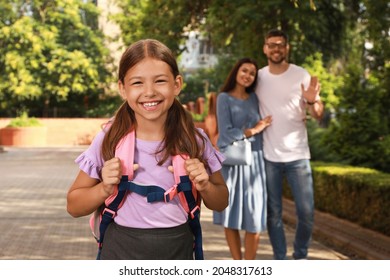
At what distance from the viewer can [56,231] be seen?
30.7ft

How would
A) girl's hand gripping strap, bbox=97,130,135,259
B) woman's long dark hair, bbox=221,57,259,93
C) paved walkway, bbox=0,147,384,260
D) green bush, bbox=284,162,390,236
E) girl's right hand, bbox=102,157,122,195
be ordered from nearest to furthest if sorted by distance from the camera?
girl's right hand, bbox=102,157,122,195 → girl's hand gripping strap, bbox=97,130,135,259 → woman's long dark hair, bbox=221,57,259,93 → paved walkway, bbox=0,147,384,260 → green bush, bbox=284,162,390,236

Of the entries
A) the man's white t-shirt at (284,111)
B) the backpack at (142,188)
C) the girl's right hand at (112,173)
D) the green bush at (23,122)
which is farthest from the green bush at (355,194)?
the green bush at (23,122)

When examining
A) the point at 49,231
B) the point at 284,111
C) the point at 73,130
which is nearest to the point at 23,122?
the point at 73,130

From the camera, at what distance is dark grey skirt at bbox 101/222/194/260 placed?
304 centimetres

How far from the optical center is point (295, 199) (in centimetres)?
673

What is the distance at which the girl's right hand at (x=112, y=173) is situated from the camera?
2.85 metres

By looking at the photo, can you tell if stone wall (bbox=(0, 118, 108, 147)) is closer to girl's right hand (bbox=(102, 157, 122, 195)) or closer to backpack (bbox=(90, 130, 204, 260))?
backpack (bbox=(90, 130, 204, 260))

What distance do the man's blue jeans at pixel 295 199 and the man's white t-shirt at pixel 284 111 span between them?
0.32 feet

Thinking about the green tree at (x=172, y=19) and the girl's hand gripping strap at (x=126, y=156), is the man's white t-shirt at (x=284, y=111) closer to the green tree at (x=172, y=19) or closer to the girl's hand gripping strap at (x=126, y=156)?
the girl's hand gripping strap at (x=126, y=156)

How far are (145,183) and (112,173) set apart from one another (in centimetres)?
18

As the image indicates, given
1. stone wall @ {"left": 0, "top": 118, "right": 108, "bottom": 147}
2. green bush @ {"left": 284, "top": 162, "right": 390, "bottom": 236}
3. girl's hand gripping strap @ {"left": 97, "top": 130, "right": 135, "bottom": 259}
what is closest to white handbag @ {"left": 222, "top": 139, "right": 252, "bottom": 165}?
green bush @ {"left": 284, "top": 162, "right": 390, "bottom": 236}

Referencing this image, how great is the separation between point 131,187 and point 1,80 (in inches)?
1427

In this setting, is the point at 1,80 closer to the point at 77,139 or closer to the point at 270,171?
the point at 77,139
